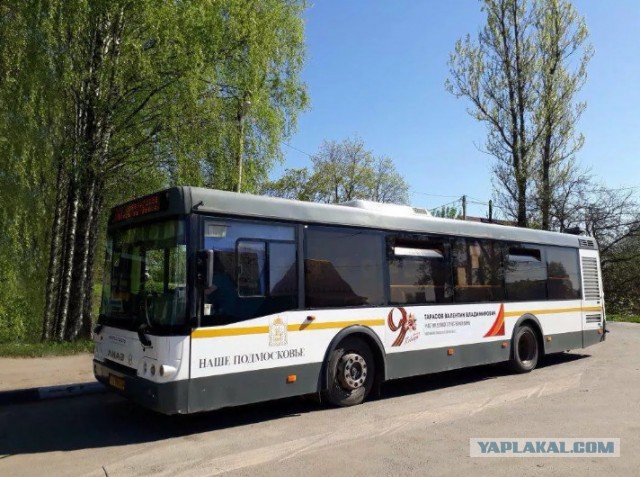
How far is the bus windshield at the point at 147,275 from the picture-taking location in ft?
18.4

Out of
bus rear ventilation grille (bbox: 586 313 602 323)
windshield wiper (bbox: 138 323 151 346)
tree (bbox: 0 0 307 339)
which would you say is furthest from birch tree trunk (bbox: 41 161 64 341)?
bus rear ventilation grille (bbox: 586 313 602 323)

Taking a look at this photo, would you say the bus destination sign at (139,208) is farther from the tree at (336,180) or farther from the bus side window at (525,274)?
the tree at (336,180)

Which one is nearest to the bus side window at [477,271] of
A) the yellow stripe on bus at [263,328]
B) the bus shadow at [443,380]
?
the bus shadow at [443,380]

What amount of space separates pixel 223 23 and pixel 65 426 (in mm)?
9355

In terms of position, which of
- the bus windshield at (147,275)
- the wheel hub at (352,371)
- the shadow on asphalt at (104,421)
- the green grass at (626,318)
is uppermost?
the bus windshield at (147,275)

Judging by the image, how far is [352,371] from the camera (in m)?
7.13

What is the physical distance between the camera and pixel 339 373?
7.04 meters

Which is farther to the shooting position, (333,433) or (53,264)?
(53,264)

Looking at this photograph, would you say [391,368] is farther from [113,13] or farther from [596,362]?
[113,13]

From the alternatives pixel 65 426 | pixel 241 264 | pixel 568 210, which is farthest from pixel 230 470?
pixel 568 210

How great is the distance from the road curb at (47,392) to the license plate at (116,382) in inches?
79.6

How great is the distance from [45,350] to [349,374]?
691 cm

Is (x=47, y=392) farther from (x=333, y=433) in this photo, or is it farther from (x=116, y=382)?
(x=333, y=433)

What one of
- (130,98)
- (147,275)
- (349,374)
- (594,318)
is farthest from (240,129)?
(594,318)
